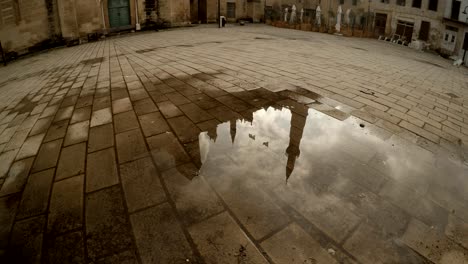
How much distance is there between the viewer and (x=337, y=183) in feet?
12.0

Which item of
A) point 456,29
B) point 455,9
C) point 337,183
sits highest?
point 455,9

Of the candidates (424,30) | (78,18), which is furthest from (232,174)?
(424,30)

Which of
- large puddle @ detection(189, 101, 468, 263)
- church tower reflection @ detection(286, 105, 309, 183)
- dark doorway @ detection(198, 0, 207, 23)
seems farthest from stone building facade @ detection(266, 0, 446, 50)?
large puddle @ detection(189, 101, 468, 263)

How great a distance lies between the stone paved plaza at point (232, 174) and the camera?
2.82 m

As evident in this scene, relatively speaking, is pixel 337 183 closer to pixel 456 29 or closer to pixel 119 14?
pixel 119 14

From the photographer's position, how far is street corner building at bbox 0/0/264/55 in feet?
45.3

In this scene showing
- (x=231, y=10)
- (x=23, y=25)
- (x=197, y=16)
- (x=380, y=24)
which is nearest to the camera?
(x=23, y=25)

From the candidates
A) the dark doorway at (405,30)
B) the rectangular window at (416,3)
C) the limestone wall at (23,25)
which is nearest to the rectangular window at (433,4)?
the rectangular window at (416,3)

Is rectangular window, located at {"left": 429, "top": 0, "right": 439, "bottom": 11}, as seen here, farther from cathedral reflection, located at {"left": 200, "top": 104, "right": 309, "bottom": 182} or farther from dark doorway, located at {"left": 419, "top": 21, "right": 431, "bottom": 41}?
cathedral reflection, located at {"left": 200, "top": 104, "right": 309, "bottom": 182}

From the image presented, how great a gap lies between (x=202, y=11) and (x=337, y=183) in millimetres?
24983

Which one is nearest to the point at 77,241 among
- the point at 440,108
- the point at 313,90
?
the point at 313,90

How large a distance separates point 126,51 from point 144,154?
9954 millimetres

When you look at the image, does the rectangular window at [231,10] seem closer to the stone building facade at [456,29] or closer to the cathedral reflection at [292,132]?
the stone building facade at [456,29]

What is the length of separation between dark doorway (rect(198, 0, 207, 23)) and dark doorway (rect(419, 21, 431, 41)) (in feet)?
63.2
